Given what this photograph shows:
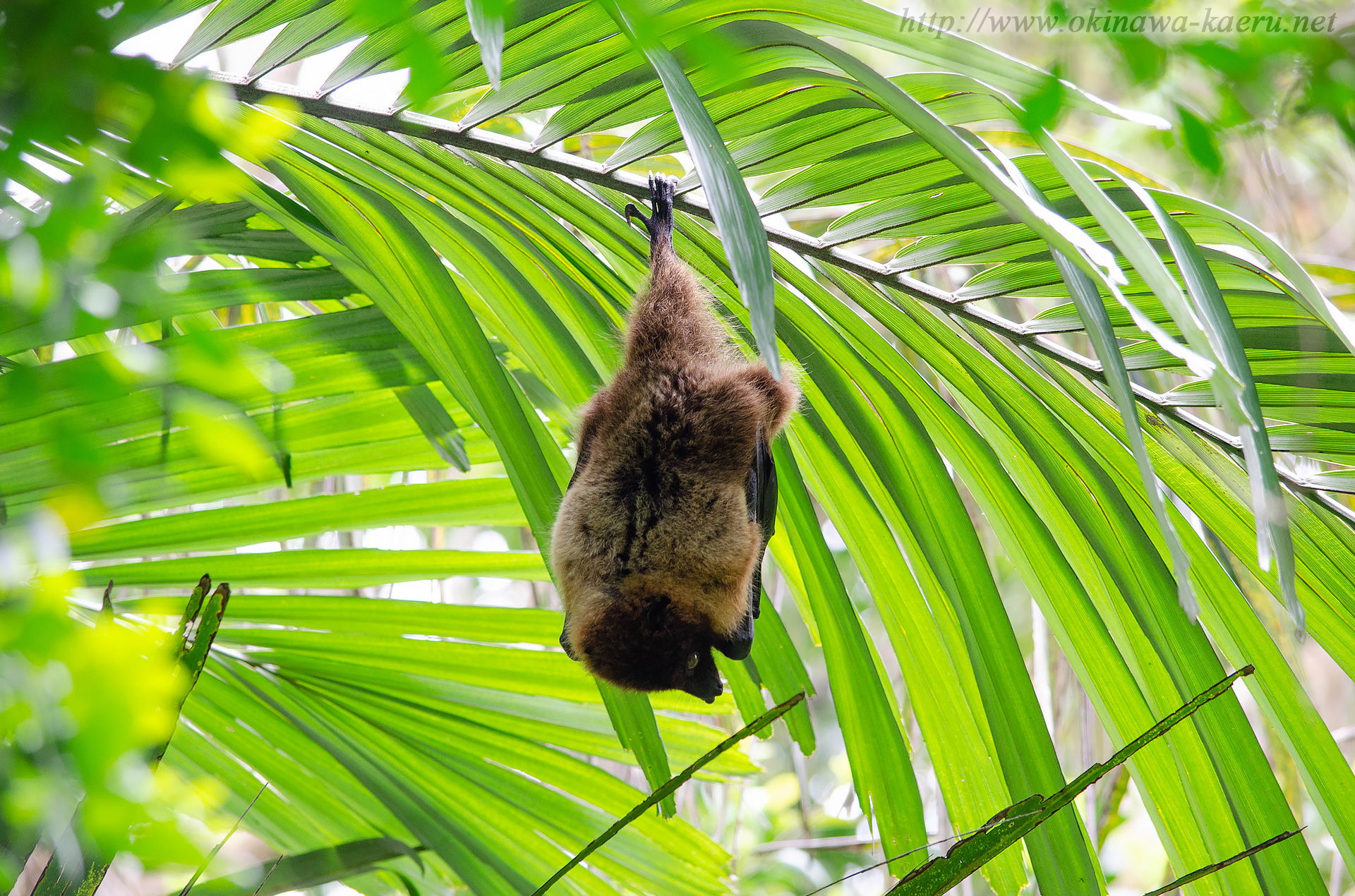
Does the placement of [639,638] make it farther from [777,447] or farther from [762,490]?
[777,447]

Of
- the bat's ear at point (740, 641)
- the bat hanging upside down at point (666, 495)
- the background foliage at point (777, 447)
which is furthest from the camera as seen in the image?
the bat's ear at point (740, 641)

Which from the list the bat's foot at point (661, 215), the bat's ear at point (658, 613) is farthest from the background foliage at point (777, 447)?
the bat's ear at point (658, 613)

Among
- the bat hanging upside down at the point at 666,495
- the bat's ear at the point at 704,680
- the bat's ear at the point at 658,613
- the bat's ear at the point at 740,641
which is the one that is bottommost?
the bat's ear at the point at 704,680

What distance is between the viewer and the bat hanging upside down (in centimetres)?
170

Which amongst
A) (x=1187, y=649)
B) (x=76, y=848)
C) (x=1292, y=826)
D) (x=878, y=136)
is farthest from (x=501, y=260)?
(x=1292, y=826)

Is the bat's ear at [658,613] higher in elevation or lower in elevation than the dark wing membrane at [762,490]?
lower

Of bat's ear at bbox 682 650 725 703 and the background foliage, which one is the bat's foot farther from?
bat's ear at bbox 682 650 725 703

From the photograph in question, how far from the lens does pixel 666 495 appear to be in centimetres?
169

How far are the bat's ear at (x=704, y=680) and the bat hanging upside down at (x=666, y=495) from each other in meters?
0.09

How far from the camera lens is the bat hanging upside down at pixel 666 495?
1.70m

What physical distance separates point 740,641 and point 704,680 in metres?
0.13

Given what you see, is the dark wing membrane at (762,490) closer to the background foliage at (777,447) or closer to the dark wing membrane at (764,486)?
the dark wing membrane at (764,486)

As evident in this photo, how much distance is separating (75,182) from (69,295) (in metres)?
0.07

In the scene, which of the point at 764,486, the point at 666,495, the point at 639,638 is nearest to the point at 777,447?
the point at 764,486
